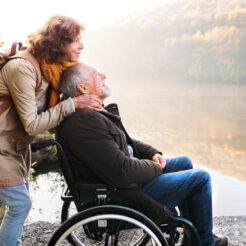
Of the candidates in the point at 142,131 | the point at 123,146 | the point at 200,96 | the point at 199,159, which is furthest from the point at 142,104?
the point at 123,146

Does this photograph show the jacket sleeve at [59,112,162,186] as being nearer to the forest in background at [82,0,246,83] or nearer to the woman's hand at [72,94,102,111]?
the woman's hand at [72,94,102,111]

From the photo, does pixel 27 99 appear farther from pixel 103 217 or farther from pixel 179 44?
pixel 179 44

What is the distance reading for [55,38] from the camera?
1.47 m

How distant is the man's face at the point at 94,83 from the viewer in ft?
4.91

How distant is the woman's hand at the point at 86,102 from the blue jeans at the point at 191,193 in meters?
0.46

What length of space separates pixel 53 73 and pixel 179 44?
30027 millimetres

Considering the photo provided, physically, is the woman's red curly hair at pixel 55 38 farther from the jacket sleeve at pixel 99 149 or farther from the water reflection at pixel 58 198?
the water reflection at pixel 58 198

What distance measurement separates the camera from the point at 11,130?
56.4 inches

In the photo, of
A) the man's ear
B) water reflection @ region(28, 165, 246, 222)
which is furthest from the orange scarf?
water reflection @ region(28, 165, 246, 222)

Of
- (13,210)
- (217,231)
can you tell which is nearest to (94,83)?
(13,210)

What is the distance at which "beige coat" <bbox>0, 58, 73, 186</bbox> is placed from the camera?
1356mm

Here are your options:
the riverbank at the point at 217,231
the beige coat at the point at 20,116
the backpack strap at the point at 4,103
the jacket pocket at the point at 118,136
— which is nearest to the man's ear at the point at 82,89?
the beige coat at the point at 20,116

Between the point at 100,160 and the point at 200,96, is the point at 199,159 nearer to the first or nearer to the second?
the point at 100,160

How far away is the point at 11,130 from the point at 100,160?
0.44m
